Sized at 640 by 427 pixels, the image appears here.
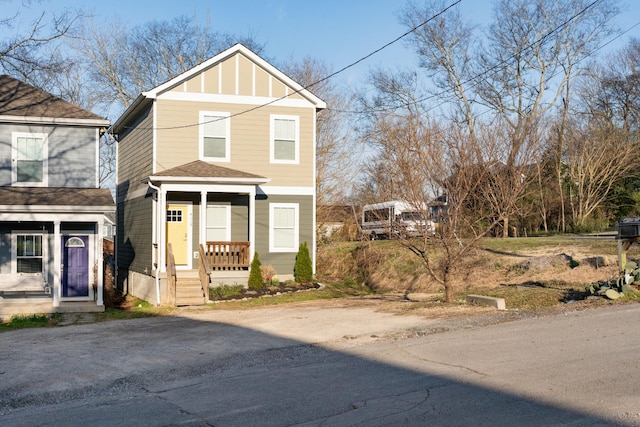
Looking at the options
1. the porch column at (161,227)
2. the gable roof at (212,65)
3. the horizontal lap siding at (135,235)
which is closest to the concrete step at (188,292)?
the porch column at (161,227)

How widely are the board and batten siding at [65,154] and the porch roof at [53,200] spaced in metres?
0.40

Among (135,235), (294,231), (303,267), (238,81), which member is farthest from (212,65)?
(303,267)

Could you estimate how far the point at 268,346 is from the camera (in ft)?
38.8

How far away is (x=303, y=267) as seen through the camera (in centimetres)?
2291

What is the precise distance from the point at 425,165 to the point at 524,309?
391cm

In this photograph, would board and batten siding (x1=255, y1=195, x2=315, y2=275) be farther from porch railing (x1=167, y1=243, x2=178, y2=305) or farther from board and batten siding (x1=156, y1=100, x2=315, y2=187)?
porch railing (x1=167, y1=243, x2=178, y2=305)

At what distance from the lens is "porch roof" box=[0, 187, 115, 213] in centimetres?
1833

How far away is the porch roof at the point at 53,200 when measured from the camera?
18.3 m

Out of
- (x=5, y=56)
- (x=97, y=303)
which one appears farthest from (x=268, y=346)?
(x=5, y=56)

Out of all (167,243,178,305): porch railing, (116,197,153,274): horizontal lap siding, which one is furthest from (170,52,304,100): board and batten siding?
(167,243,178,305): porch railing

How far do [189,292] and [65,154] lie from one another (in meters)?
5.82

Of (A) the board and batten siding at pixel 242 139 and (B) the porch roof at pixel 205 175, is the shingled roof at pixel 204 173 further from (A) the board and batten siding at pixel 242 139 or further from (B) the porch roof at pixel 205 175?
(A) the board and batten siding at pixel 242 139

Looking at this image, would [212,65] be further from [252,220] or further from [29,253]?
[29,253]

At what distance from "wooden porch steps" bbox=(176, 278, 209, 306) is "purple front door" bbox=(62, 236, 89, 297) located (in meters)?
2.88
